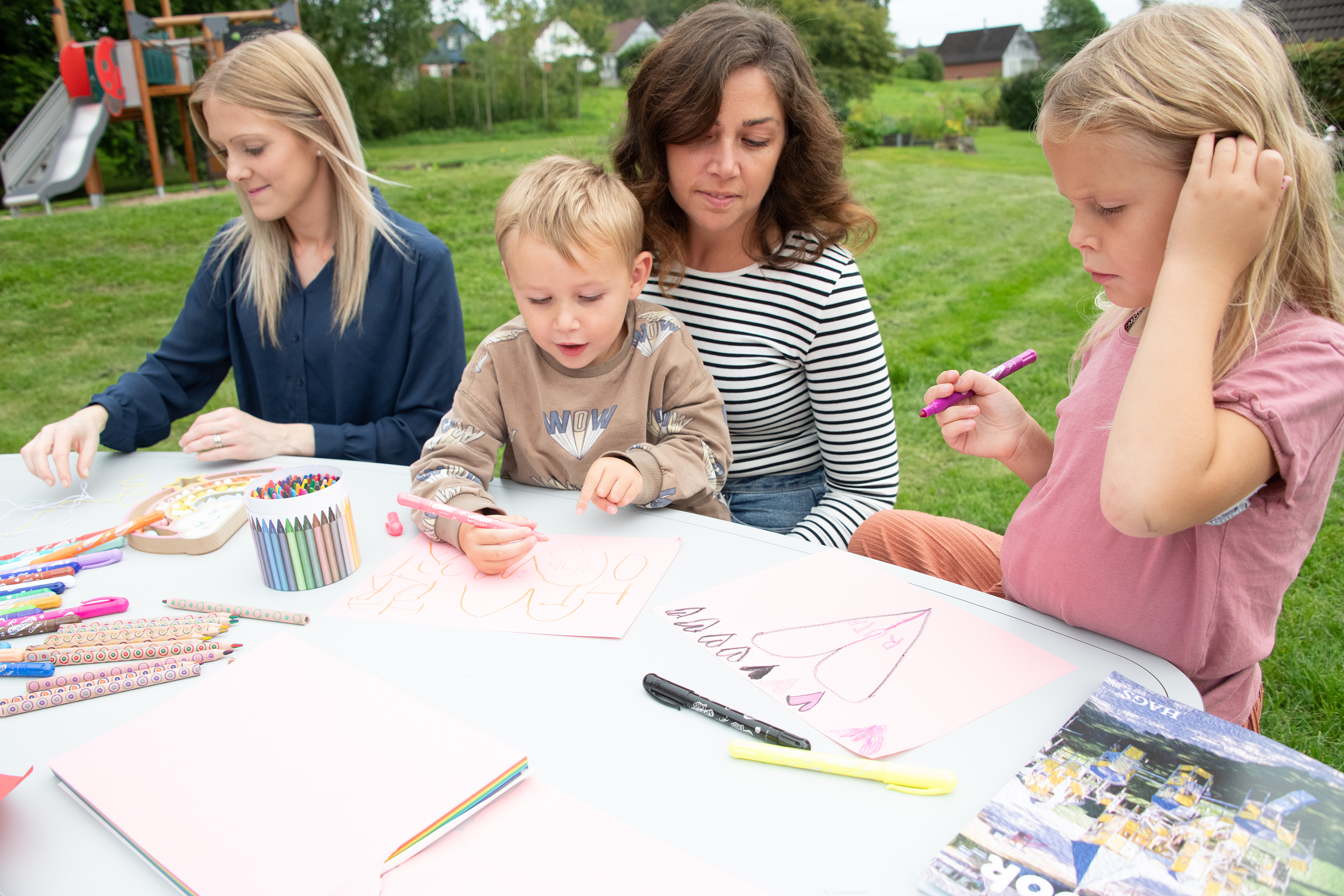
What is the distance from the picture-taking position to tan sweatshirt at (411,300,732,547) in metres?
1.40

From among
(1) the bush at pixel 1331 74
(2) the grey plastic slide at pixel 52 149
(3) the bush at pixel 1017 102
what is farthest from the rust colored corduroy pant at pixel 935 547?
(3) the bush at pixel 1017 102

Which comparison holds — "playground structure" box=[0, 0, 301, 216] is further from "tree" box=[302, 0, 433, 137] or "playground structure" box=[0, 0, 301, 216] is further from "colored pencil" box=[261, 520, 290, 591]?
"colored pencil" box=[261, 520, 290, 591]

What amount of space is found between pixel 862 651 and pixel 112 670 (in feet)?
2.66

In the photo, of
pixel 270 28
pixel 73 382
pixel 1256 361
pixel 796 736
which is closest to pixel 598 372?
pixel 796 736

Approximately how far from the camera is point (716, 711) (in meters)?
0.83

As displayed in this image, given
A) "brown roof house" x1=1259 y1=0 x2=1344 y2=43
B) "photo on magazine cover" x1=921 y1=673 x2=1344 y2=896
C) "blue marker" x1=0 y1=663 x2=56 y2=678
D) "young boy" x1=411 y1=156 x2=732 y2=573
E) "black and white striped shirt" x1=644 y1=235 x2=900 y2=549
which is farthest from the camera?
"brown roof house" x1=1259 y1=0 x2=1344 y2=43

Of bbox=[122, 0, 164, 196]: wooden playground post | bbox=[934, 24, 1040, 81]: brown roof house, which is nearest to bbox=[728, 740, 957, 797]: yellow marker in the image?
bbox=[122, 0, 164, 196]: wooden playground post

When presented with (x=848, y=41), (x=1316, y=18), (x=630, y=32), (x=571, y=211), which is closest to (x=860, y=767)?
(x=571, y=211)

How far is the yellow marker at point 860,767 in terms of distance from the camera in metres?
0.73

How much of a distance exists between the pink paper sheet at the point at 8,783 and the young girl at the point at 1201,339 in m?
1.05

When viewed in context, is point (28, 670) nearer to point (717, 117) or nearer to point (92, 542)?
point (92, 542)

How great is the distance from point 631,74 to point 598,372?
646 millimetres

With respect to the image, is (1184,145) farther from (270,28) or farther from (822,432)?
(270,28)

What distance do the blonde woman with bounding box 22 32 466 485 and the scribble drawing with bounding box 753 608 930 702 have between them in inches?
42.8
